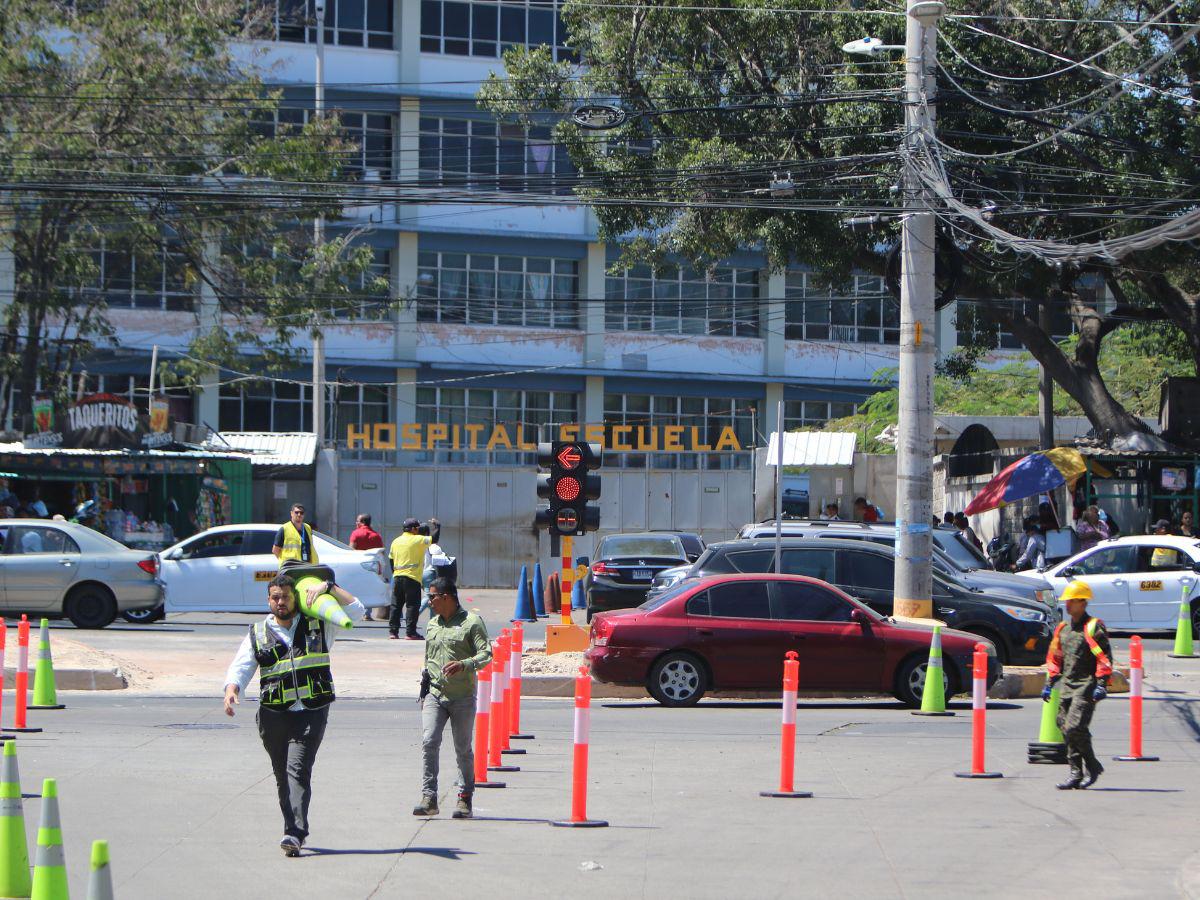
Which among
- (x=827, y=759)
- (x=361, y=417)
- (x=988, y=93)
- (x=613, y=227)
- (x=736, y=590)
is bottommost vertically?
(x=827, y=759)

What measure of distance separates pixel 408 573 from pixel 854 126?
10572 millimetres

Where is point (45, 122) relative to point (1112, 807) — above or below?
above

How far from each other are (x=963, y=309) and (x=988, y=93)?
7785 millimetres

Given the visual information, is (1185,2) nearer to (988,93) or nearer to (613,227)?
(988,93)

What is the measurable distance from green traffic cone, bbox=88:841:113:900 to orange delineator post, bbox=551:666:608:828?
372 centimetres

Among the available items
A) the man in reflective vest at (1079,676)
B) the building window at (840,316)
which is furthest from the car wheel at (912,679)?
the building window at (840,316)

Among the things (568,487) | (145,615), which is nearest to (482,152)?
(145,615)

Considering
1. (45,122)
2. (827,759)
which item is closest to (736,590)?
(827,759)

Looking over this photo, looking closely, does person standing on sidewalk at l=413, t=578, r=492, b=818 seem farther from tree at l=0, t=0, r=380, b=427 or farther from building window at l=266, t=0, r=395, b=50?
building window at l=266, t=0, r=395, b=50

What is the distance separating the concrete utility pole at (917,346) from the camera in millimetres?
17531

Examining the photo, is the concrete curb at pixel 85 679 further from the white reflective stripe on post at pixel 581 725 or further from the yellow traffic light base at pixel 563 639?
the white reflective stripe on post at pixel 581 725

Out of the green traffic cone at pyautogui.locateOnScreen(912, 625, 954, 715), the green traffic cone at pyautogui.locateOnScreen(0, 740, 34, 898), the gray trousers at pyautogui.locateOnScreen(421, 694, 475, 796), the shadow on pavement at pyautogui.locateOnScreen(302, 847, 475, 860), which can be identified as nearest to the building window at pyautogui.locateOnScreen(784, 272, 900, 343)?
the green traffic cone at pyautogui.locateOnScreen(912, 625, 954, 715)

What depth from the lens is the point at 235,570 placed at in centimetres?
2330

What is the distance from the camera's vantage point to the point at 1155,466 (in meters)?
29.1
